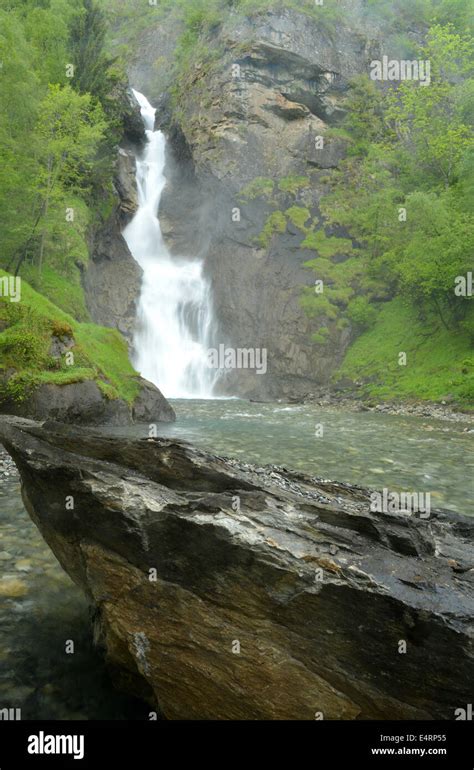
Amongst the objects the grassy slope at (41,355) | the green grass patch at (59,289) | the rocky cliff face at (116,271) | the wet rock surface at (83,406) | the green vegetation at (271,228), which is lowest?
the wet rock surface at (83,406)

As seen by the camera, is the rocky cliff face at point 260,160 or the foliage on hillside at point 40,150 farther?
the rocky cliff face at point 260,160

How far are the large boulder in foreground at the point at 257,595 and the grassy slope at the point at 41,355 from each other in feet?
37.8

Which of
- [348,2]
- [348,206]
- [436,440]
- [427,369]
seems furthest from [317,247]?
[348,2]

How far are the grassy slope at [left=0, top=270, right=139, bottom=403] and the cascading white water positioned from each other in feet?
64.0

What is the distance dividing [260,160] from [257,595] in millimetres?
57281

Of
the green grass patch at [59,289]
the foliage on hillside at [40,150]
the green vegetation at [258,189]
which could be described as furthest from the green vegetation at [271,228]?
the green grass patch at [59,289]

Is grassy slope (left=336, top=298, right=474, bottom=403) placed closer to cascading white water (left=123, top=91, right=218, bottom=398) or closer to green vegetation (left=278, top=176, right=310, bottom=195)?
cascading white water (left=123, top=91, right=218, bottom=398)

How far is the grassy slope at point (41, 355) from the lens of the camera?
15289mm

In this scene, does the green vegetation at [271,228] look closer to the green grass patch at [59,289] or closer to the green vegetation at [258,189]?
the green vegetation at [258,189]

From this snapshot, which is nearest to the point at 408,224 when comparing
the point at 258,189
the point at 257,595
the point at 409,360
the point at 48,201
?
the point at 409,360

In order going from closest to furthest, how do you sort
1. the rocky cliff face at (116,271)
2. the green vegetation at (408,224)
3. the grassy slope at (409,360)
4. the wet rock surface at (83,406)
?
1. the wet rock surface at (83,406)
2. the grassy slope at (409,360)
3. the green vegetation at (408,224)
4. the rocky cliff face at (116,271)

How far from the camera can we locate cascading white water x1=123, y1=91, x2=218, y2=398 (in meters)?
42.8

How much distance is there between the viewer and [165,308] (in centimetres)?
4691

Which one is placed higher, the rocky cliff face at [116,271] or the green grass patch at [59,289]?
the rocky cliff face at [116,271]
